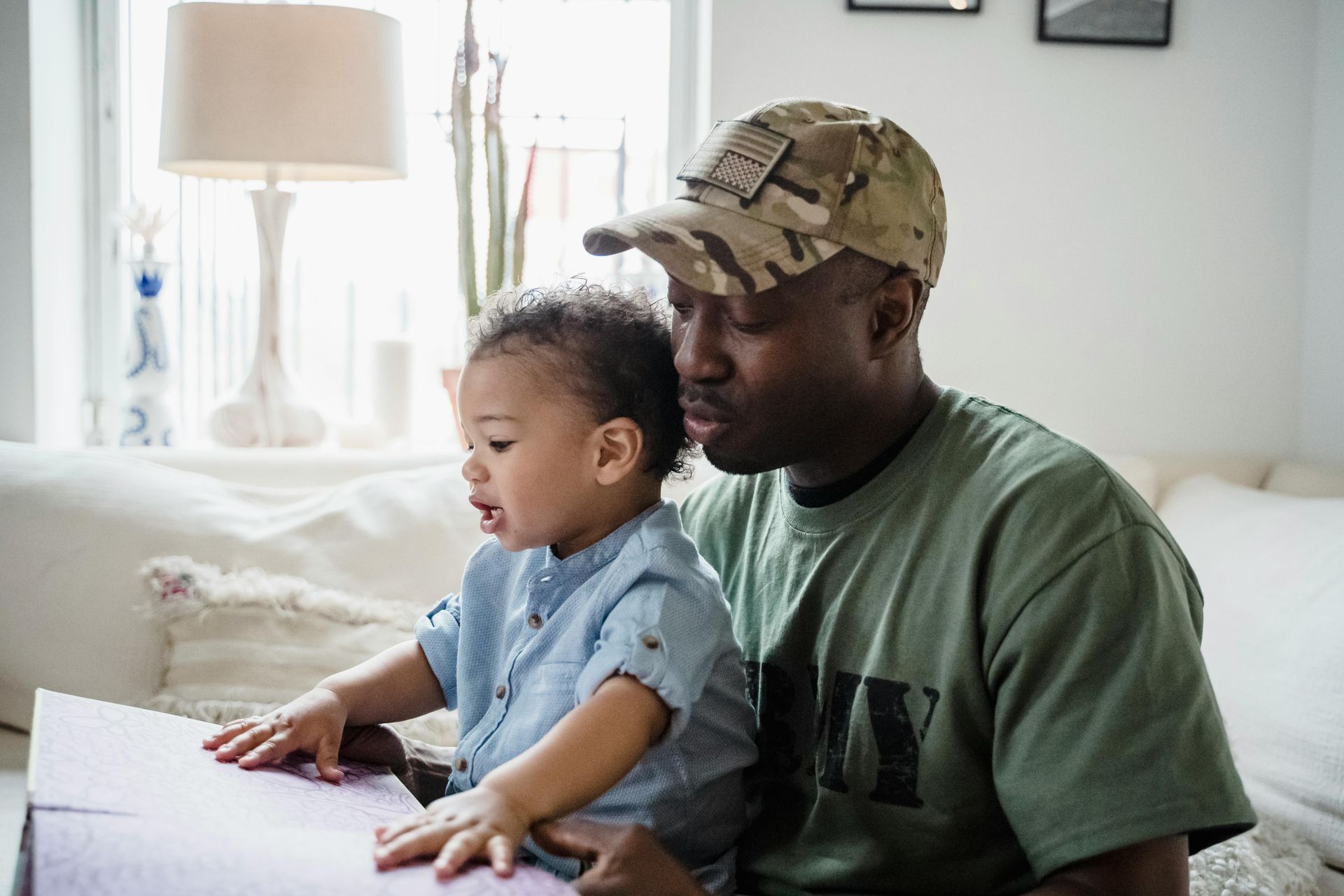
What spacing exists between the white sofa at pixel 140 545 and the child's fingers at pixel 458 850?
0.96 meters

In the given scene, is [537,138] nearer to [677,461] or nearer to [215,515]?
[215,515]

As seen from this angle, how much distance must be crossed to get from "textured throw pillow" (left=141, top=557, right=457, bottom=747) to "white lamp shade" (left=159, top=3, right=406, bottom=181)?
0.92 metres

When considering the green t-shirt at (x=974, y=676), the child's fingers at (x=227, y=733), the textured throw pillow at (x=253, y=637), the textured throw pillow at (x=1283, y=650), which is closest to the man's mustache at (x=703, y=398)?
the green t-shirt at (x=974, y=676)

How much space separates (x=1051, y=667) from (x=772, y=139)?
489 millimetres

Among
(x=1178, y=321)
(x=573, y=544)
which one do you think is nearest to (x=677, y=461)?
(x=573, y=544)

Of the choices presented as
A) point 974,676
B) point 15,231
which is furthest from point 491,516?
point 15,231

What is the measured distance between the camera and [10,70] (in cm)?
228

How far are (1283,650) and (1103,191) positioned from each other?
3.83 feet

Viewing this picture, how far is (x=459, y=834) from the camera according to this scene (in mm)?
733

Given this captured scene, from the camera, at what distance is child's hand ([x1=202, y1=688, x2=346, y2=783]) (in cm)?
98

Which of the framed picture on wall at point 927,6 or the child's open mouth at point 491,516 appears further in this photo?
the framed picture on wall at point 927,6

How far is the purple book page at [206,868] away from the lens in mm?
665

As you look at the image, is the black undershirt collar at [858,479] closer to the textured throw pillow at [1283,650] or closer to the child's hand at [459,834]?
the child's hand at [459,834]

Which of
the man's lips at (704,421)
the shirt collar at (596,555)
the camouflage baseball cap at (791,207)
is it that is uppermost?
the camouflage baseball cap at (791,207)
